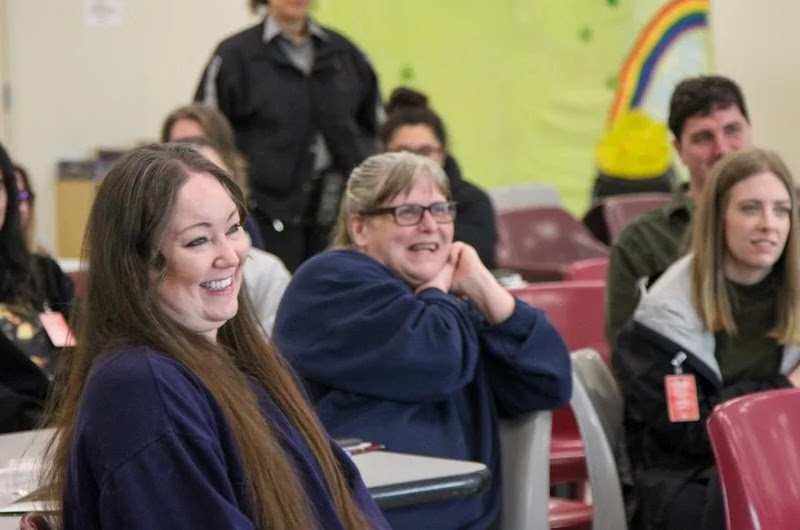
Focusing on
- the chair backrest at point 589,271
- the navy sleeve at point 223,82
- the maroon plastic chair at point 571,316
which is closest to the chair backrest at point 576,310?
the maroon plastic chair at point 571,316

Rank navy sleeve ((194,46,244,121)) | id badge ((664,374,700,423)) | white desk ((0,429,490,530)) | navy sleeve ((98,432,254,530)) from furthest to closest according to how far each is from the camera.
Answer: navy sleeve ((194,46,244,121)) < id badge ((664,374,700,423)) < white desk ((0,429,490,530)) < navy sleeve ((98,432,254,530))

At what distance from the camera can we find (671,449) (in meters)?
3.30

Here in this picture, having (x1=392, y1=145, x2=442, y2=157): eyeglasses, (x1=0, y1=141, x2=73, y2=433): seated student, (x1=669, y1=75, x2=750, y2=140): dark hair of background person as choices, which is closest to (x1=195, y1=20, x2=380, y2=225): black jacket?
(x1=392, y1=145, x2=442, y2=157): eyeglasses

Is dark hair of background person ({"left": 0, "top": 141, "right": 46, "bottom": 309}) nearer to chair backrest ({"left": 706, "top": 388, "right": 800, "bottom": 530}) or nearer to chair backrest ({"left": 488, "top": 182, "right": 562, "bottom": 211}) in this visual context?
chair backrest ({"left": 706, "top": 388, "right": 800, "bottom": 530})

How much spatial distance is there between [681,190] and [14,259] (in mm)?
1798

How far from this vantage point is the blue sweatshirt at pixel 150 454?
5.55 feet

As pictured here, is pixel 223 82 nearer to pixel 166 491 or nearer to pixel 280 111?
pixel 280 111

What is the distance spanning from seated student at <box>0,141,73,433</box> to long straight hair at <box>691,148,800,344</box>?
145 cm

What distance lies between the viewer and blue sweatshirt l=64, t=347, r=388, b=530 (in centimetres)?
169

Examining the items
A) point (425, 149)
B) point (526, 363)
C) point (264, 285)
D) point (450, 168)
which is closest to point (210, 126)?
point (425, 149)

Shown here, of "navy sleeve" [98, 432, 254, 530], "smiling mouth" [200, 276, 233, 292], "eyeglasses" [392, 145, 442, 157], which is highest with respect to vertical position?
"smiling mouth" [200, 276, 233, 292]

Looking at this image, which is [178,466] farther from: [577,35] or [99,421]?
[577,35]

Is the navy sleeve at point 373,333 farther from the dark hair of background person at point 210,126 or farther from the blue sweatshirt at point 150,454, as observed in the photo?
the dark hair of background person at point 210,126

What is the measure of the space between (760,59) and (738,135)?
3.49 meters
